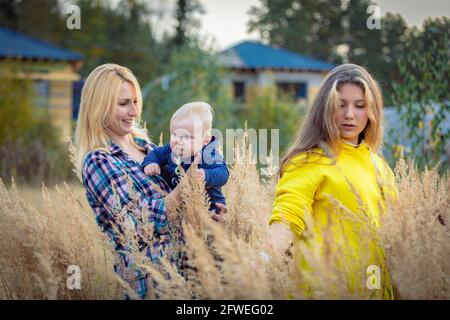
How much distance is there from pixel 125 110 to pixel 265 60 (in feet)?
78.0

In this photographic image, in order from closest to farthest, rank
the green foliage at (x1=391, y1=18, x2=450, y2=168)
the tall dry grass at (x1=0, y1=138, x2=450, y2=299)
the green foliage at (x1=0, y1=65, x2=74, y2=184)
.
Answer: the tall dry grass at (x1=0, y1=138, x2=450, y2=299), the green foliage at (x1=391, y1=18, x2=450, y2=168), the green foliage at (x1=0, y1=65, x2=74, y2=184)

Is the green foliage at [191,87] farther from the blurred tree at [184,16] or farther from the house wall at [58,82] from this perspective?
the blurred tree at [184,16]

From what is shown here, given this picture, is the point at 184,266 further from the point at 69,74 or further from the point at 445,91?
the point at 69,74

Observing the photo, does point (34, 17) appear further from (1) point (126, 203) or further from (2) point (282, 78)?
(1) point (126, 203)

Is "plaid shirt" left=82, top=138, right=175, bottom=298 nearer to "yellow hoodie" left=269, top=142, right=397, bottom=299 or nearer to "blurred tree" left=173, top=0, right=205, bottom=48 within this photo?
"yellow hoodie" left=269, top=142, right=397, bottom=299

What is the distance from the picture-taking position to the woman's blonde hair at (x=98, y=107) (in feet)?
9.86

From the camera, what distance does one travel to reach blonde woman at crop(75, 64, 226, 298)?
2.71 meters

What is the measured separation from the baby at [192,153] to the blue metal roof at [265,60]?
72.1ft

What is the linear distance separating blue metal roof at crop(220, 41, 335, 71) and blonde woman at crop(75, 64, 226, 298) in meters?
21.9

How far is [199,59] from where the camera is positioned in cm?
1606

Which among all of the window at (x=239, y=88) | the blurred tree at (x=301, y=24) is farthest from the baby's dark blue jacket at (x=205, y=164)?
the blurred tree at (x=301, y=24)

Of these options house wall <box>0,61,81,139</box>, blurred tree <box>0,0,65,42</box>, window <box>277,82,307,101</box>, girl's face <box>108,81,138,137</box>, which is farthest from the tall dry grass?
blurred tree <box>0,0,65,42</box>
